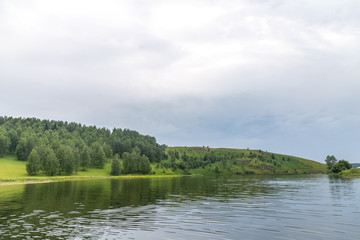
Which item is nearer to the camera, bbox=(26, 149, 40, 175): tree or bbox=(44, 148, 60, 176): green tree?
bbox=(26, 149, 40, 175): tree

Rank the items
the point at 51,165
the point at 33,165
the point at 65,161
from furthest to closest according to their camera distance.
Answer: the point at 65,161 < the point at 51,165 < the point at 33,165

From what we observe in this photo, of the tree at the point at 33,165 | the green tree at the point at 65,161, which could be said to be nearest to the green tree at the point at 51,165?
the tree at the point at 33,165

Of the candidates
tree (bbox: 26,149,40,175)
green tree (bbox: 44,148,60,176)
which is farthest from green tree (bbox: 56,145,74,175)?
tree (bbox: 26,149,40,175)

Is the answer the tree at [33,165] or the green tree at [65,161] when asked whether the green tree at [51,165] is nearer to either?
the tree at [33,165]

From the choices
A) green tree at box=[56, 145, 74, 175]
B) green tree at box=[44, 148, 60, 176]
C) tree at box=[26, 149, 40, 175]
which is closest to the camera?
tree at box=[26, 149, 40, 175]

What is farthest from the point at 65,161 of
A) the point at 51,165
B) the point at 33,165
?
the point at 33,165

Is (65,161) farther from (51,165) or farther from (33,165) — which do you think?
(33,165)

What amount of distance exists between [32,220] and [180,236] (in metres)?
17.8

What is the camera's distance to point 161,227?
2578cm

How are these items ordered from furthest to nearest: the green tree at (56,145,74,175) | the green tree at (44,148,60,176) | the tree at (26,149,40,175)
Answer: the green tree at (56,145,74,175) < the green tree at (44,148,60,176) < the tree at (26,149,40,175)

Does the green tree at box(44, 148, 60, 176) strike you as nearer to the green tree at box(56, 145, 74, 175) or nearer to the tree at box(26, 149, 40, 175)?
the tree at box(26, 149, 40, 175)

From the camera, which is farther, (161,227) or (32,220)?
(32,220)

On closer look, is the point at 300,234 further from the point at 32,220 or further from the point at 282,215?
the point at 32,220

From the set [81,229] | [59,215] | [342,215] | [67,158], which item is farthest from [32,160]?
[342,215]
